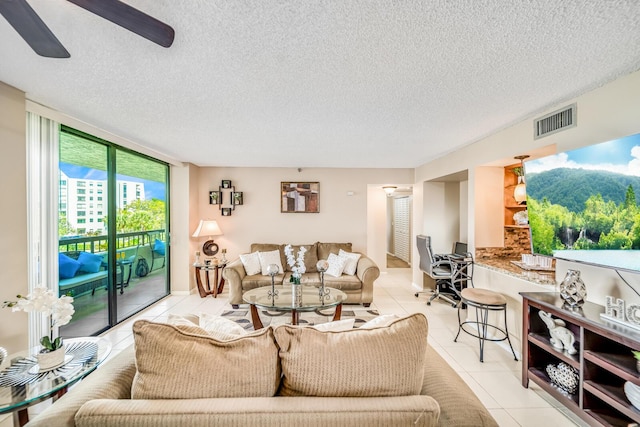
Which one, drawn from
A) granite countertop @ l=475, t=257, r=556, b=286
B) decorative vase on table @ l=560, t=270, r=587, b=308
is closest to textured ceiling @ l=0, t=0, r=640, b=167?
decorative vase on table @ l=560, t=270, r=587, b=308

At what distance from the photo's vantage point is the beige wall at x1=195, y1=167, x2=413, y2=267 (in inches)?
197

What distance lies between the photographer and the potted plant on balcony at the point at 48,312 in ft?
4.78

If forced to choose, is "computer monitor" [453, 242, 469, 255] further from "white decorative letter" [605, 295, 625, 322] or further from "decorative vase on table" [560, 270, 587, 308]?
"white decorative letter" [605, 295, 625, 322]

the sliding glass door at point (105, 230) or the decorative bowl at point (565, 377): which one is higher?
the sliding glass door at point (105, 230)

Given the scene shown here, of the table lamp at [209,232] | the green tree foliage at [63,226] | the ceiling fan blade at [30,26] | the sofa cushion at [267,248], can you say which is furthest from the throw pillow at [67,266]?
the sofa cushion at [267,248]

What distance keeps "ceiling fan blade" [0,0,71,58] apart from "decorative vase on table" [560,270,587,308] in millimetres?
3128

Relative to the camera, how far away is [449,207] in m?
4.73

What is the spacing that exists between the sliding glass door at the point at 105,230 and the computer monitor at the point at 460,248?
4.82 meters

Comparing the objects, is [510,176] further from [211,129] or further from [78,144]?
[78,144]

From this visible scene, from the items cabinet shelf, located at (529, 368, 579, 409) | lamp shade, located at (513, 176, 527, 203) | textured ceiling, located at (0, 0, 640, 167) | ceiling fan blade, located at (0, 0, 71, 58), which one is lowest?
cabinet shelf, located at (529, 368, 579, 409)

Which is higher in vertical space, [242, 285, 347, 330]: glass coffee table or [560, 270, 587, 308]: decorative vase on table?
[560, 270, 587, 308]: decorative vase on table

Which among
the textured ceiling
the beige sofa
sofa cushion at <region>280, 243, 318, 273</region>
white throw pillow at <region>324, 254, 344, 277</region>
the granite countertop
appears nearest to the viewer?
the textured ceiling

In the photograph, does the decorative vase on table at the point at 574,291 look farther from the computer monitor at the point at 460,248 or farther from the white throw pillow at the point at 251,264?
the white throw pillow at the point at 251,264

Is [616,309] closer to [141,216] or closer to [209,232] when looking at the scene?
[209,232]
